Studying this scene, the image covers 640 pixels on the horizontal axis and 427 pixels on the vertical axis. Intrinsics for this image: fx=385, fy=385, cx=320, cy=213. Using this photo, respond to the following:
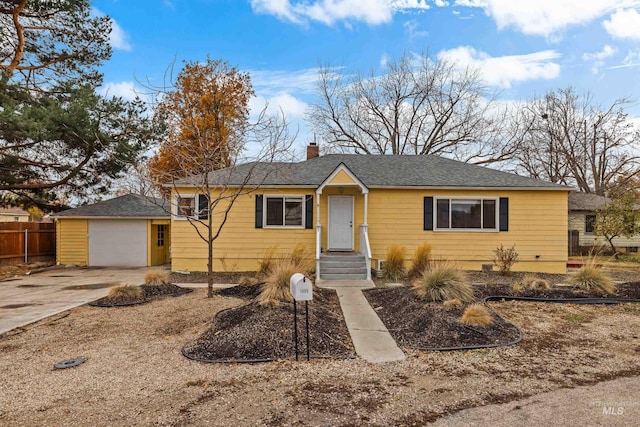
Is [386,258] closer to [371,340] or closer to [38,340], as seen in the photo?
[371,340]

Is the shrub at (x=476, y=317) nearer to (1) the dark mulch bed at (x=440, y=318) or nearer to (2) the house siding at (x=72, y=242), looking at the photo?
(1) the dark mulch bed at (x=440, y=318)

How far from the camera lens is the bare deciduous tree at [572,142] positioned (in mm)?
26297

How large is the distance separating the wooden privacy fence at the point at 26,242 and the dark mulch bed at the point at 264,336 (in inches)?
510

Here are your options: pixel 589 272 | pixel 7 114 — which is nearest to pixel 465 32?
pixel 589 272

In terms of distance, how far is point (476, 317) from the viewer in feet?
18.5

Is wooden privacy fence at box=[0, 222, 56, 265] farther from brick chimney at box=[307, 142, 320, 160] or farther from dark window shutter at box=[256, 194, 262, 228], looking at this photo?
brick chimney at box=[307, 142, 320, 160]

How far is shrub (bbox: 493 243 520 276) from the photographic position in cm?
1130

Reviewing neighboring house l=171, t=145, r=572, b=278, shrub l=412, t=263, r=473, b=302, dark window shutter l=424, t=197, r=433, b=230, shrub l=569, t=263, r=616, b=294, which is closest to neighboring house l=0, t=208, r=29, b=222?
neighboring house l=171, t=145, r=572, b=278

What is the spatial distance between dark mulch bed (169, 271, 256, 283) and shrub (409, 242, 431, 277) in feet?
15.5

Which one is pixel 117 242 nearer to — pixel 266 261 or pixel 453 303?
pixel 266 261

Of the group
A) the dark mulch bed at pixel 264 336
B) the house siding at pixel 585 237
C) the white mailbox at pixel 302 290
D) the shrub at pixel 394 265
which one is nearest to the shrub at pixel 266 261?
the shrub at pixel 394 265

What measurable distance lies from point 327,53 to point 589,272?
19.8 metres

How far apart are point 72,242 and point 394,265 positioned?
13289mm

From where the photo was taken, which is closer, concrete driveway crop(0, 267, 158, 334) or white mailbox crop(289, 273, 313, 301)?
white mailbox crop(289, 273, 313, 301)
